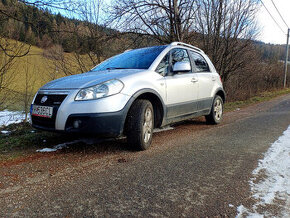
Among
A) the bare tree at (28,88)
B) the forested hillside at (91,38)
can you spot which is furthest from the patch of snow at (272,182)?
the bare tree at (28,88)

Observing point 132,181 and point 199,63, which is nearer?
point 132,181

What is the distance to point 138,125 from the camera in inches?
115

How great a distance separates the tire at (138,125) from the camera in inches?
115

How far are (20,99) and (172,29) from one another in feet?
20.8

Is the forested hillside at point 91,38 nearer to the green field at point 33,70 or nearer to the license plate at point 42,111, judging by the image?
the green field at point 33,70

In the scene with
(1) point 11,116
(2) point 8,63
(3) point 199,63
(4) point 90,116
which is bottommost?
(1) point 11,116

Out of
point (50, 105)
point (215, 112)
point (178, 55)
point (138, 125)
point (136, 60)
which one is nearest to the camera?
point (50, 105)

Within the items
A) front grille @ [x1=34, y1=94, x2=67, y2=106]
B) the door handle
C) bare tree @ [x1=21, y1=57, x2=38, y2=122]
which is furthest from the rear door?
bare tree @ [x1=21, y1=57, x2=38, y2=122]

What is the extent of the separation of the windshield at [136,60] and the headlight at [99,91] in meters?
0.90

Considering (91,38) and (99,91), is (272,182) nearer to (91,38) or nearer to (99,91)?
(99,91)

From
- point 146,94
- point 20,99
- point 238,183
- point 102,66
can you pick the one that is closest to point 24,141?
point 102,66

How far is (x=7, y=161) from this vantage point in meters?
2.63

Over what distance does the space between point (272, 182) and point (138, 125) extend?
1675mm

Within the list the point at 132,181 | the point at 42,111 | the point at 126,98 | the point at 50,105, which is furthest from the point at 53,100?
the point at 132,181
